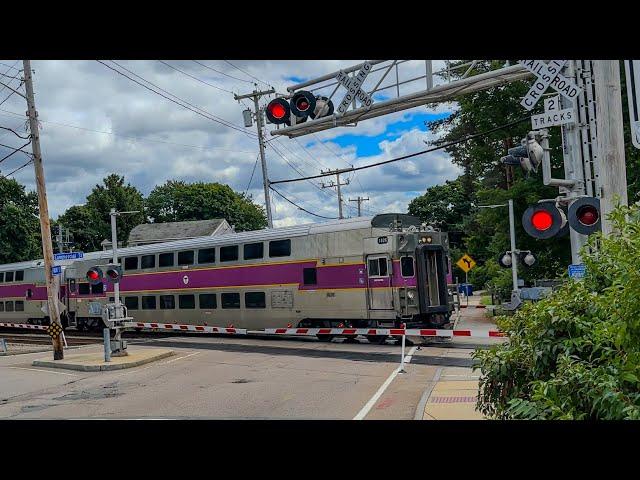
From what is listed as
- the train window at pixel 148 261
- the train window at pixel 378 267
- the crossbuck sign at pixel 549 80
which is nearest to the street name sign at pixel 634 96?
the crossbuck sign at pixel 549 80

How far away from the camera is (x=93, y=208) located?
63.1 metres

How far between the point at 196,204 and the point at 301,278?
61.9 metres

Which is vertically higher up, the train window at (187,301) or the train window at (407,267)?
the train window at (407,267)

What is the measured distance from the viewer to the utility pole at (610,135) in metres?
7.05

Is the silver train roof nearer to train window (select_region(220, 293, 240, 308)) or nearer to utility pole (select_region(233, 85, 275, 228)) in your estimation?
train window (select_region(220, 293, 240, 308))

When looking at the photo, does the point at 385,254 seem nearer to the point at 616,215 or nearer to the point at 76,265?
the point at 616,215

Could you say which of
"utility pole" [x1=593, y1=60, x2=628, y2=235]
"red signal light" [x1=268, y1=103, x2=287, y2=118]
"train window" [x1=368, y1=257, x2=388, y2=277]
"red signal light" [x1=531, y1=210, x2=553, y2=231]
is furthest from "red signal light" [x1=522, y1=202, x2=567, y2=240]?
"train window" [x1=368, y1=257, x2=388, y2=277]

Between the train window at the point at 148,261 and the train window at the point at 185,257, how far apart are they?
5.62ft

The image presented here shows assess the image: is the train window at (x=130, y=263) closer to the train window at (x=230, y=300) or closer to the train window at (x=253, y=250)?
the train window at (x=230, y=300)

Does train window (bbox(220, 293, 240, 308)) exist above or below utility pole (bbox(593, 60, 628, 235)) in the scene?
below

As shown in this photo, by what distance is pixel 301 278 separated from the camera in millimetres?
21578

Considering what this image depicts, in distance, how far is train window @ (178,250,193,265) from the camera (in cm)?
2561

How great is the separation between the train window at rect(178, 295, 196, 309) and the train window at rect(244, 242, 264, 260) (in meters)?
3.45
